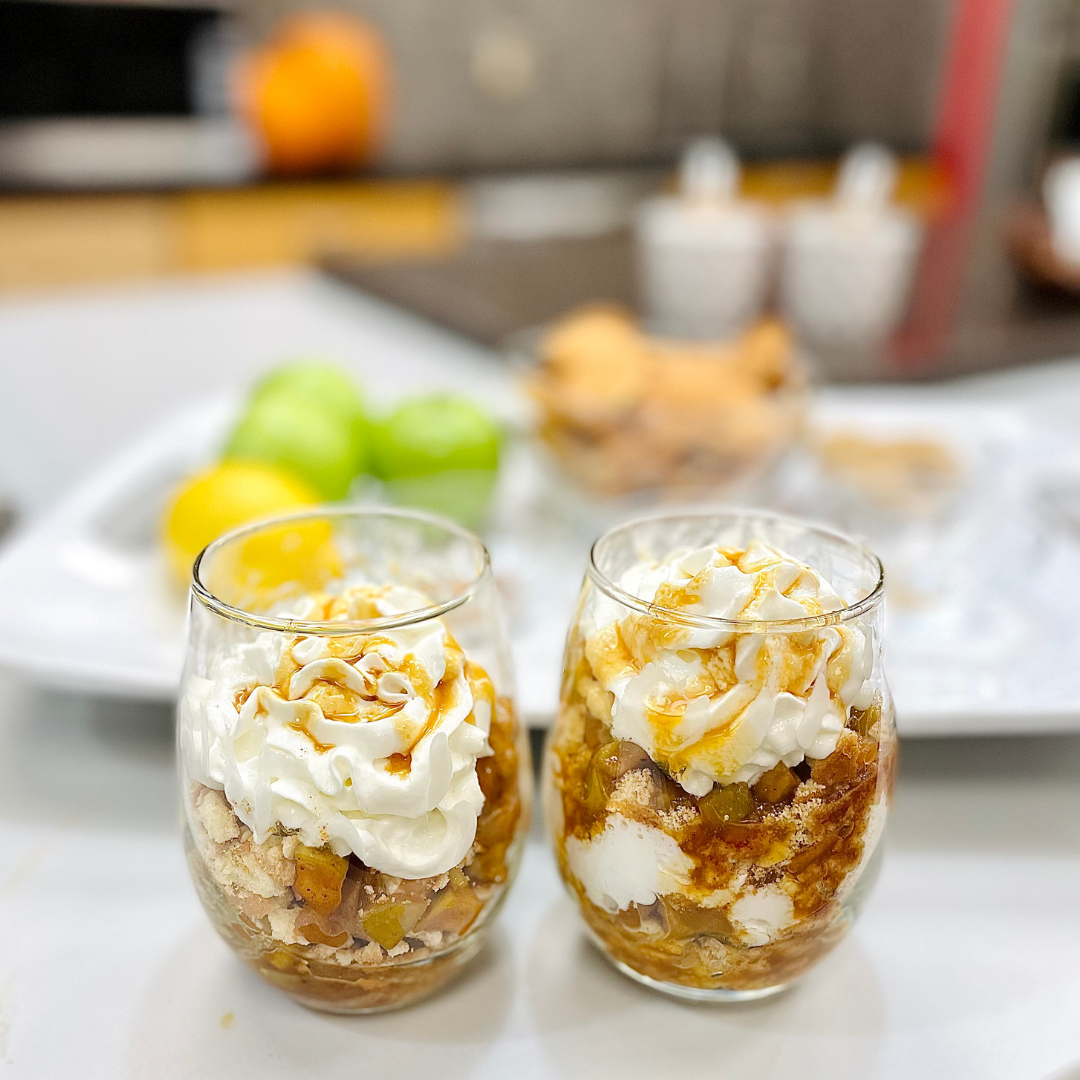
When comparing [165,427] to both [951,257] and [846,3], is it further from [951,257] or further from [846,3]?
[846,3]

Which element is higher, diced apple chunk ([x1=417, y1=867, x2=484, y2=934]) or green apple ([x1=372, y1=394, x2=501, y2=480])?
diced apple chunk ([x1=417, y1=867, x2=484, y2=934])

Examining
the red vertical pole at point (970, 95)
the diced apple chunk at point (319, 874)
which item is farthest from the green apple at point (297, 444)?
the red vertical pole at point (970, 95)

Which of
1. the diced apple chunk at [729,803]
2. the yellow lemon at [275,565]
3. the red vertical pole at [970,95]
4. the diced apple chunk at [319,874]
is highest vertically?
the yellow lemon at [275,565]

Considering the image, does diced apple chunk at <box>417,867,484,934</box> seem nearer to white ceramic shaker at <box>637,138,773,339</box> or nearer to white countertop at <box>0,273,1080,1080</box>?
white countertop at <box>0,273,1080,1080</box>

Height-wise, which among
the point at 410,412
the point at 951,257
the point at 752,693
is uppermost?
the point at 752,693

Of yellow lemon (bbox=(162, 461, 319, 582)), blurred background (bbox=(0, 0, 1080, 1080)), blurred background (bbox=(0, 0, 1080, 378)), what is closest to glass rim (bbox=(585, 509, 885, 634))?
blurred background (bbox=(0, 0, 1080, 1080))

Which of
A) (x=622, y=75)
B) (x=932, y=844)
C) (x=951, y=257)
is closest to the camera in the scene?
(x=932, y=844)

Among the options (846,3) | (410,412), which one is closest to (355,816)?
(410,412)

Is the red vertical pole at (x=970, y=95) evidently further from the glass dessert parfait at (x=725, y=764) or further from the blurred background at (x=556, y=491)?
the glass dessert parfait at (x=725, y=764)
